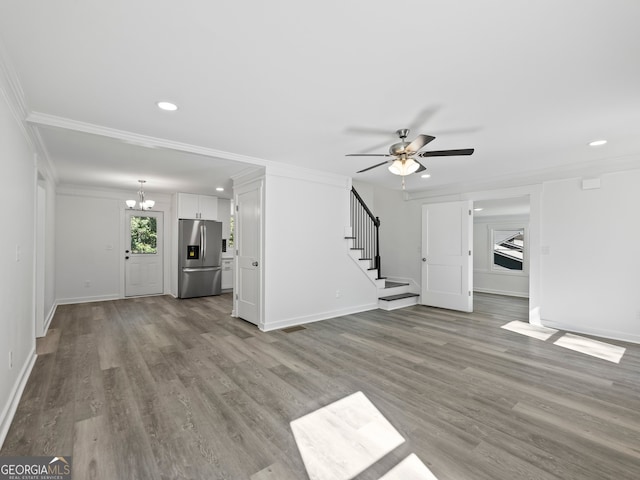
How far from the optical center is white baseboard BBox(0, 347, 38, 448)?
1.97 meters

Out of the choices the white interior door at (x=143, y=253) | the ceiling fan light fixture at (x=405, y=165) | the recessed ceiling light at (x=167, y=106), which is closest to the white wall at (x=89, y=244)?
the white interior door at (x=143, y=253)

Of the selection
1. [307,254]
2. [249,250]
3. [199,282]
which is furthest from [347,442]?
[199,282]

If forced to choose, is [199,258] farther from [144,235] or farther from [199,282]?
[144,235]

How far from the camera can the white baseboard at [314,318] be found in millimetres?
4418

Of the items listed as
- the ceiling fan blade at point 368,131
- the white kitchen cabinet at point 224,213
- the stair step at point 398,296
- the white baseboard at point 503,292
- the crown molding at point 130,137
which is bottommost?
the white baseboard at point 503,292

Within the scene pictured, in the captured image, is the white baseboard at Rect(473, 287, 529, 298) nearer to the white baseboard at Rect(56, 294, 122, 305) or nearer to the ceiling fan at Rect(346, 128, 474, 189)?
the ceiling fan at Rect(346, 128, 474, 189)

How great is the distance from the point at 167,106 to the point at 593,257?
5588 millimetres

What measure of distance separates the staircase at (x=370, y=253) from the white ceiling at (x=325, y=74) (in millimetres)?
2099

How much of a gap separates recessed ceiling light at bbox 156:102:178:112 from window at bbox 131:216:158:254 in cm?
527

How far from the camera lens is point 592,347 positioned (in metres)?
3.72

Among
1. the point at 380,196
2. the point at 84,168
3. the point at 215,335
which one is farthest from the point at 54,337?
the point at 380,196

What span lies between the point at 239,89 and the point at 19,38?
1269 mm

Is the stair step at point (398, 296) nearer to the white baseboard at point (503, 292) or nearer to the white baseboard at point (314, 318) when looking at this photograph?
the white baseboard at point (314, 318)

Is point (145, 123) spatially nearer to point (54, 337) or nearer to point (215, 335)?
point (215, 335)
